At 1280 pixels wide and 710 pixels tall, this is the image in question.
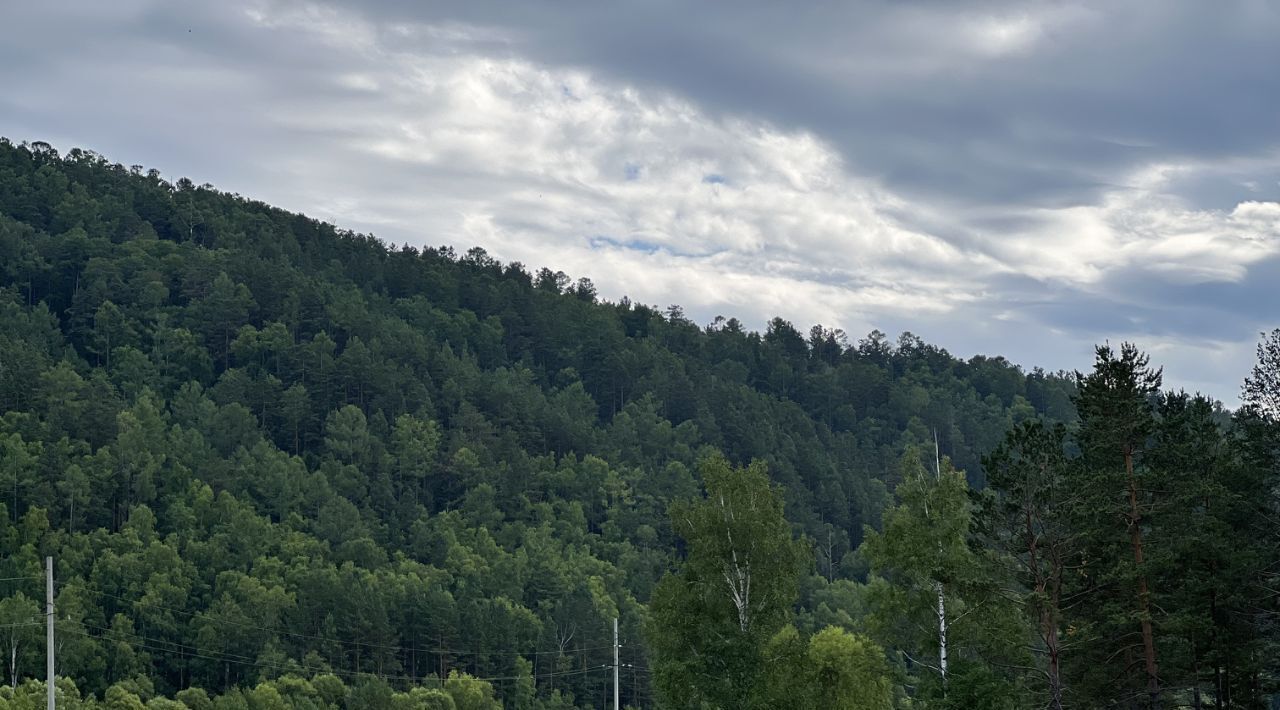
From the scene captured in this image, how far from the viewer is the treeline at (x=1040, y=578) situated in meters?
40.1

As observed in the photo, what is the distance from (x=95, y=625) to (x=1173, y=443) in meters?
107

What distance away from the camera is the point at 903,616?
44.3m

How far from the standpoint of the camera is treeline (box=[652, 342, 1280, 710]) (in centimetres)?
4012

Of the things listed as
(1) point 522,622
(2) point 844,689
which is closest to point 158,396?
(1) point 522,622

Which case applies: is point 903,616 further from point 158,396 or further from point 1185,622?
point 158,396

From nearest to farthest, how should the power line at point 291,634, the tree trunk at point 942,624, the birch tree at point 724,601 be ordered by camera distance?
the tree trunk at point 942,624
the birch tree at point 724,601
the power line at point 291,634

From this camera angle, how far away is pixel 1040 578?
3931cm

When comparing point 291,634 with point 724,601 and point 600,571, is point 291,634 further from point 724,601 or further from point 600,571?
point 724,601

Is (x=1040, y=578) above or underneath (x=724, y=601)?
above

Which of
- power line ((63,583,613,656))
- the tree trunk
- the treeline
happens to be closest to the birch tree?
the treeline

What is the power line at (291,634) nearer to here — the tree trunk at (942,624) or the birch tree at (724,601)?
the birch tree at (724,601)

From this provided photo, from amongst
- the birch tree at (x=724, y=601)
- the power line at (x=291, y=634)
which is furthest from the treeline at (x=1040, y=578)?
the power line at (x=291, y=634)

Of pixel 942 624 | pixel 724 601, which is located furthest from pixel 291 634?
pixel 942 624

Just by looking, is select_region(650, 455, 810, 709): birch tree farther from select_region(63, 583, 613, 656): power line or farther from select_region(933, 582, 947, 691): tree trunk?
select_region(63, 583, 613, 656): power line
